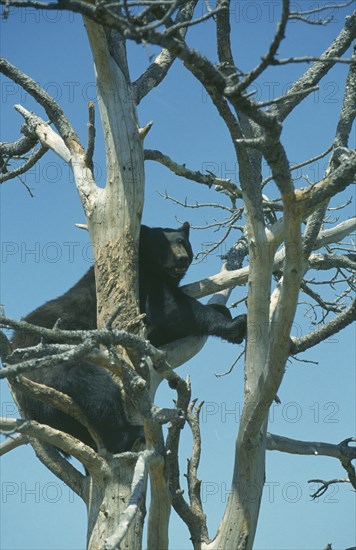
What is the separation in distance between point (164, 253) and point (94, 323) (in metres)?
1.41

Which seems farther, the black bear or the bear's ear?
the bear's ear

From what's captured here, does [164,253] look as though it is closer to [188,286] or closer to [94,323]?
[188,286]

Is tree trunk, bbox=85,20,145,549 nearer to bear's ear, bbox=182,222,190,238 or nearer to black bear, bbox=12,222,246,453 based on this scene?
black bear, bbox=12,222,246,453

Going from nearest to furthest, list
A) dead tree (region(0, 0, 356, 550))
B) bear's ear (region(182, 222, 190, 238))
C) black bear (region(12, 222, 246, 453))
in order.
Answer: dead tree (region(0, 0, 356, 550)), black bear (region(12, 222, 246, 453)), bear's ear (region(182, 222, 190, 238))

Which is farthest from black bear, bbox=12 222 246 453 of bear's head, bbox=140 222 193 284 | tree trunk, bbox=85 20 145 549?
tree trunk, bbox=85 20 145 549

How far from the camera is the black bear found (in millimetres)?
6965

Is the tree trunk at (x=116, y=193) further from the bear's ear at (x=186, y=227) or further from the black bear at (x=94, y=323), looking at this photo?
the bear's ear at (x=186, y=227)

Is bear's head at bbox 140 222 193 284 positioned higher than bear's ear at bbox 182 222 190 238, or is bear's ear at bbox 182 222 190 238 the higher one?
bear's ear at bbox 182 222 190 238

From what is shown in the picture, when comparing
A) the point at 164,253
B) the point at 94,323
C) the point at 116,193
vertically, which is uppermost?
the point at 164,253

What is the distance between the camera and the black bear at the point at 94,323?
22.9 feet

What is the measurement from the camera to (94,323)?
8.69 meters

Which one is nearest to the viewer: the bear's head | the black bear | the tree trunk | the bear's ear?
the black bear

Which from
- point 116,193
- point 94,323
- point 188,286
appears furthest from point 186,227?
point 116,193

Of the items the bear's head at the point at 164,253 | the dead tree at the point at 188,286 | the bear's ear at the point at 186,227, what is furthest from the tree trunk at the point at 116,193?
the bear's ear at the point at 186,227
